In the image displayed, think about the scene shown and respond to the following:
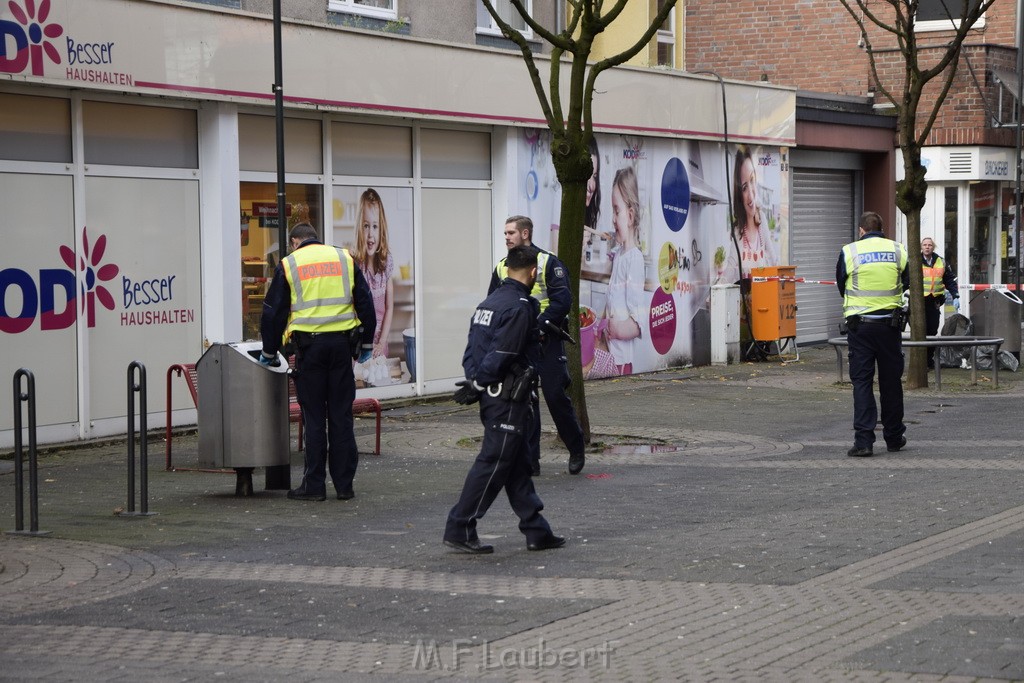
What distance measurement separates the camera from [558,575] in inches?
310

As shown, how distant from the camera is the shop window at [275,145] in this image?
15.4 m

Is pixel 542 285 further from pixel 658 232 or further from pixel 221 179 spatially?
pixel 658 232

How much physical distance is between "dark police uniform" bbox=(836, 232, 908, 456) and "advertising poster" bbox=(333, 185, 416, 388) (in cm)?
568

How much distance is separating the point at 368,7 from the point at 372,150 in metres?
1.63

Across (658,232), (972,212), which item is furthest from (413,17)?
(972,212)

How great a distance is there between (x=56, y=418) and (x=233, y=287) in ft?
7.53

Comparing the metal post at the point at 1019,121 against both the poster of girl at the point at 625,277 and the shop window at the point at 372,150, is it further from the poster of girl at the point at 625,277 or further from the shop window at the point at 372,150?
the shop window at the point at 372,150

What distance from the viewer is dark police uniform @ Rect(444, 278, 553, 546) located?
8.28 metres

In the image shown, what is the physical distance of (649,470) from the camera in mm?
11914

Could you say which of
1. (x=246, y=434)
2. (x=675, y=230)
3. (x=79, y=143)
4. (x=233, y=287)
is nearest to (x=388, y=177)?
(x=233, y=287)

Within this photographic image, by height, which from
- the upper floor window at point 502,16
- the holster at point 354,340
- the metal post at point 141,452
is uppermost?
the upper floor window at point 502,16

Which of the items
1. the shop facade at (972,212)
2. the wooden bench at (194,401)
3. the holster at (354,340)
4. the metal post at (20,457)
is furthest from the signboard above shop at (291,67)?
the shop facade at (972,212)

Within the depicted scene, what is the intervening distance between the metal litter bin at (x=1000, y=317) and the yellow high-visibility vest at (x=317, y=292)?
12646 millimetres

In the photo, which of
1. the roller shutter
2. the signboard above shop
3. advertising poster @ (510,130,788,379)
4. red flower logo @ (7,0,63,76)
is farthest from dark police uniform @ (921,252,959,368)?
red flower logo @ (7,0,63,76)
